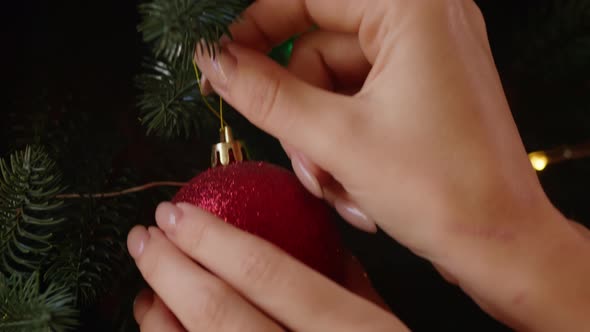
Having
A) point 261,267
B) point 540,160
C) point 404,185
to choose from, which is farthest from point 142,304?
point 540,160

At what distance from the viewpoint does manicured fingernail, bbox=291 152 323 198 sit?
1.60ft

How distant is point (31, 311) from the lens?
0.43m

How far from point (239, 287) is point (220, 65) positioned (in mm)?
207

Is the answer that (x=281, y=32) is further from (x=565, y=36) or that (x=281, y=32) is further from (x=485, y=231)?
(x=565, y=36)

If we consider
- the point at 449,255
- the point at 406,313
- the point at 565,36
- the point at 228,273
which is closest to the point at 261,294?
the point at 228,273

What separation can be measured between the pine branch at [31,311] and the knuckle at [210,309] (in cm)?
10

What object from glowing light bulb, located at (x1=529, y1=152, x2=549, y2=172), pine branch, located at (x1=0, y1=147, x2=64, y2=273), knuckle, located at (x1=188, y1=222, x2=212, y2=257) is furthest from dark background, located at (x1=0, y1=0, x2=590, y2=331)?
knuckle, located at (x1=188, y1=222, x2=212, y2=257)

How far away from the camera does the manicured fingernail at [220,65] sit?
1.57ft

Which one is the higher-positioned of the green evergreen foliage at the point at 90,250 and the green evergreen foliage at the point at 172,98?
the green evergreen foliage at the point at 172,98

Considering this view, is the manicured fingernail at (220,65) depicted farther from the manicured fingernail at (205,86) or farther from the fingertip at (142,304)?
the fingertip at (142,304)

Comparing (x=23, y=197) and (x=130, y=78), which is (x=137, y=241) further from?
(x=130, y=78)

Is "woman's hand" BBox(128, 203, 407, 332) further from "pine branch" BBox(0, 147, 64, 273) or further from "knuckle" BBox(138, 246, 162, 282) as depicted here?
"pine branch" BBox(0, 147, 64, 273)

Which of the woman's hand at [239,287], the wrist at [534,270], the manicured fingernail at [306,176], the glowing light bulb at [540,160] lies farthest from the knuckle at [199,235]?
the glowing light bulb at [540,160]

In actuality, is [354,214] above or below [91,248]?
above
